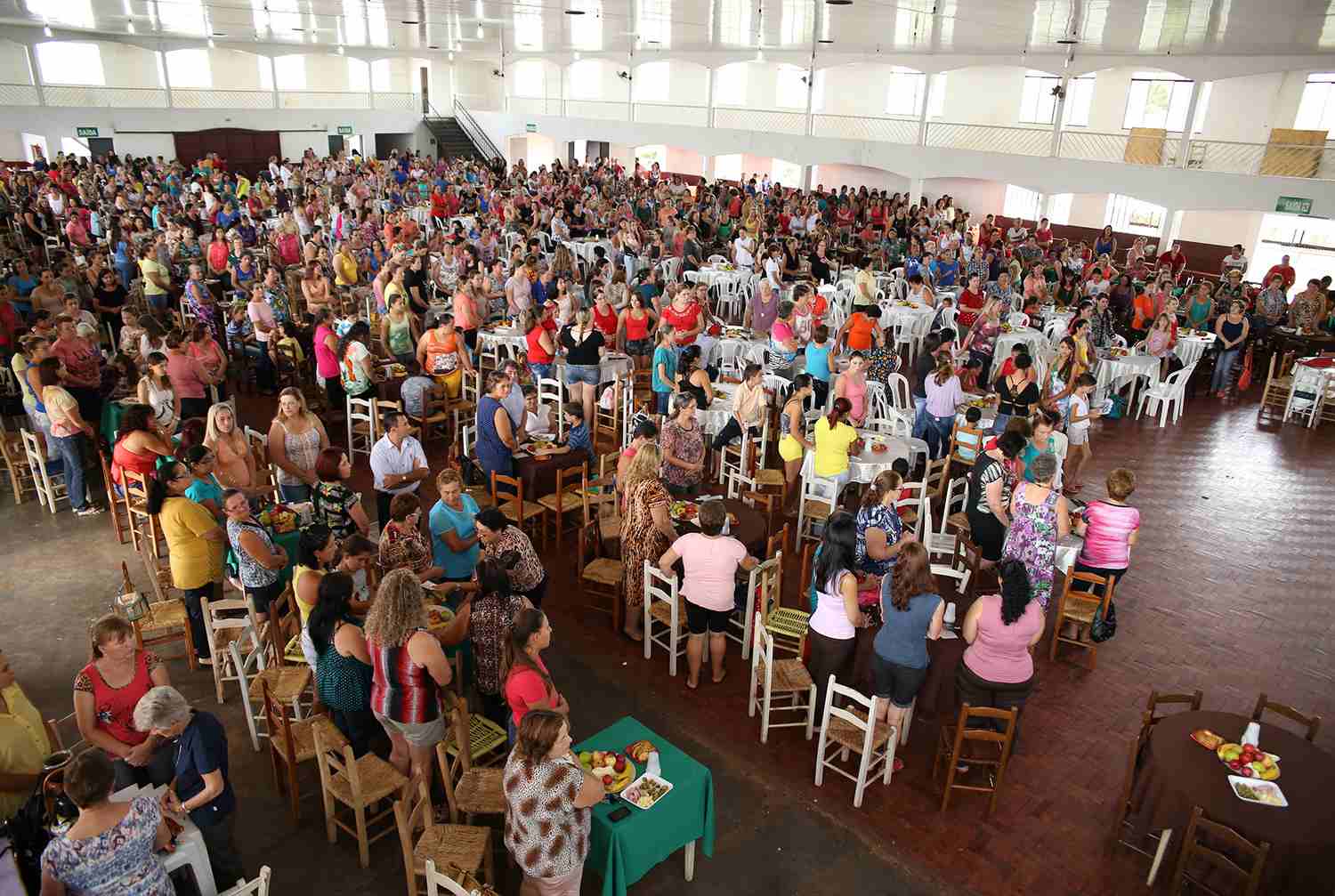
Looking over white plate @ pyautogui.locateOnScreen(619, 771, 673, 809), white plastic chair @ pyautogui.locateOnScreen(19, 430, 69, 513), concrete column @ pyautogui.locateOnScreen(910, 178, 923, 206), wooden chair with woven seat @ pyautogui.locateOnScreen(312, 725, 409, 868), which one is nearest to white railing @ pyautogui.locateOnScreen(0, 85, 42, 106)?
white plastic chair @ pyautogui.locateOnScreen(19, 430, 69, 513)

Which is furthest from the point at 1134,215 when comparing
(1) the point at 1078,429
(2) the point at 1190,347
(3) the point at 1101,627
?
(3) the point at 1101,627

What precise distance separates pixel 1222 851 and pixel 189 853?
15.8 feet

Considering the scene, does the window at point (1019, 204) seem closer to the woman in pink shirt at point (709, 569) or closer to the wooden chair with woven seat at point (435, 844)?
the woman in pink shirt at point (709, 569)

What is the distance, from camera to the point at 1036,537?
5.64 m

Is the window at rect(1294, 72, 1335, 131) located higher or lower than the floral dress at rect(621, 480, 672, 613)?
higher

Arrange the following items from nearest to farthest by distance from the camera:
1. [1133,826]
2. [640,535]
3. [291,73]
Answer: [1133,826], [640,535], [291,73]

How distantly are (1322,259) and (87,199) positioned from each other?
25.3 m

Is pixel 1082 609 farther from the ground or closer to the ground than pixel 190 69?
closer to the ground

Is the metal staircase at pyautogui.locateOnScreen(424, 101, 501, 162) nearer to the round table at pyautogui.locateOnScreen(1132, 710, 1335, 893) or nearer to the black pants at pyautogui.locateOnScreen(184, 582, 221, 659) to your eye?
the black pants at pyautogui.locateOnScreen(184, 582, 221, 659)

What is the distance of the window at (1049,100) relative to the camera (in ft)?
67.7

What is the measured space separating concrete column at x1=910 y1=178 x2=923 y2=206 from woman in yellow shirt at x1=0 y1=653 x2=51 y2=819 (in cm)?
2081

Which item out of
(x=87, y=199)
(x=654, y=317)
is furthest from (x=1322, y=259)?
(x=87, y=199)

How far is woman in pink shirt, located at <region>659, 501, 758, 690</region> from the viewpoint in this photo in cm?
Result: 500

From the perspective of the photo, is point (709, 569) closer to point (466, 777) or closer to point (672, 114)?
point (466, 777)
